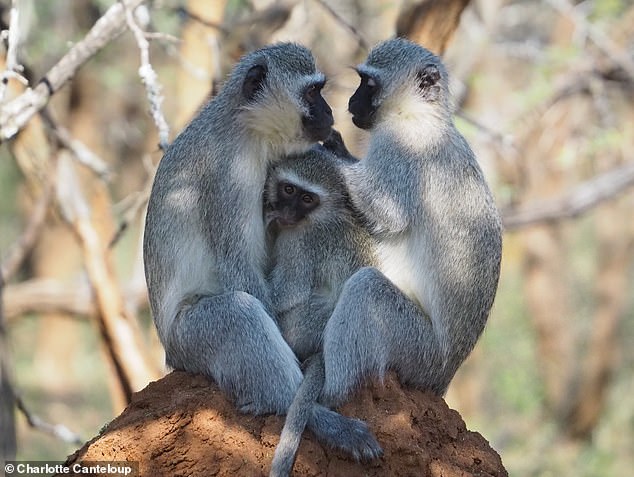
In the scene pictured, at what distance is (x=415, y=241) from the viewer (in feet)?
16.4

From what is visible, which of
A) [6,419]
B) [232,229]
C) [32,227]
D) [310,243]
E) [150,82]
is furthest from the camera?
[32,227]

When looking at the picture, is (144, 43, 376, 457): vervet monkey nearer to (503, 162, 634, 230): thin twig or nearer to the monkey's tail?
the monkey's tail

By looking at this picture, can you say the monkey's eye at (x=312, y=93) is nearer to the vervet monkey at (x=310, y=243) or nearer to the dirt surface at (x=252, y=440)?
the vervet monkey at (x=310, y=243)

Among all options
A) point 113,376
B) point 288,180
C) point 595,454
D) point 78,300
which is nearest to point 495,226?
point 288,180

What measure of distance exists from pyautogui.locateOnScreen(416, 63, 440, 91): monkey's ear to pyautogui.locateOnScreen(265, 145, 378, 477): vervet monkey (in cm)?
59

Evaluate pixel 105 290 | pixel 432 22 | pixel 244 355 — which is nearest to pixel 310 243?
pixel 244 355

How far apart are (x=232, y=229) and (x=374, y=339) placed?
826 mm

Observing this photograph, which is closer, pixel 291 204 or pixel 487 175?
pixel 291 204

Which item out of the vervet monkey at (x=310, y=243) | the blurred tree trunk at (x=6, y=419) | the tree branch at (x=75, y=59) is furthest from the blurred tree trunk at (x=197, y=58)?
the blurred tree trunk at (x=6, y=419)

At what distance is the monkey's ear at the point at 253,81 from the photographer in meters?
5.09

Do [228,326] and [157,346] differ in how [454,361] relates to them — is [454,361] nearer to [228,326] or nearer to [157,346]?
[228,326]

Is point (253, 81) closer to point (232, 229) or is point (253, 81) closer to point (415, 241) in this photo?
point (232, 229)

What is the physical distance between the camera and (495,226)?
5.02 m

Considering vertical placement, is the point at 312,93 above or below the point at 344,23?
below
